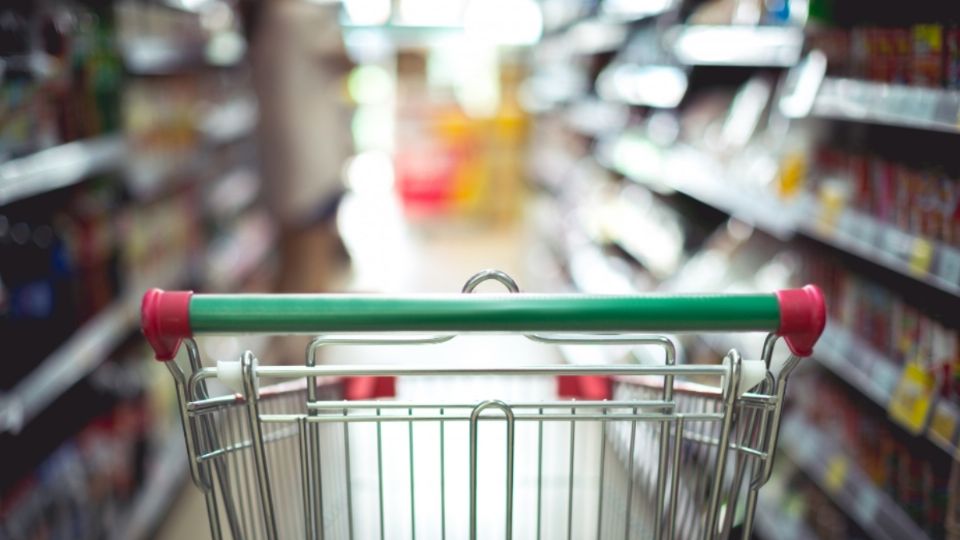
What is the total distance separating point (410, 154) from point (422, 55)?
3.32 feet

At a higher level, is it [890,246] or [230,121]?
[230,121]

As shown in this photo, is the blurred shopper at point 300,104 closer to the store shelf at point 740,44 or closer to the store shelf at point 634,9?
the store shelf at point 634,9

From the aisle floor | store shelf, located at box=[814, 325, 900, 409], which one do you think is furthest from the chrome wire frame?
store shelf, located at box=[814, 325, 900, 409]

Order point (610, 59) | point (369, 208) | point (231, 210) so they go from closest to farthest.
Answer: point (231, 210), point (610, 59), point (369, 208)

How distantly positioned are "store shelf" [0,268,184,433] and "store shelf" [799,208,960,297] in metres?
1.91

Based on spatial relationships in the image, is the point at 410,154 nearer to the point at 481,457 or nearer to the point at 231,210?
the point at 231,210

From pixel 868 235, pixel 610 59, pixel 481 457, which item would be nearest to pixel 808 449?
pixel 868 235

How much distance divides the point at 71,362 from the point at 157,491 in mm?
823

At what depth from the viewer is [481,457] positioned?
2705mm

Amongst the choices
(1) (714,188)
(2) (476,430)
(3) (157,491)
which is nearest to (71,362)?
(3) (157,491)

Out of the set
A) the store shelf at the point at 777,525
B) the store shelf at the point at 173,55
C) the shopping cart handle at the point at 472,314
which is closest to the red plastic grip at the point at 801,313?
the shopping cart handle at the point at 472,314

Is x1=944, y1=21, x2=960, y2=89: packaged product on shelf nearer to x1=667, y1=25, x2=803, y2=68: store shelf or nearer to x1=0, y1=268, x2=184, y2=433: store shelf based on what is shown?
x1=667, y1=25, x2=803, y2=68: store shelf

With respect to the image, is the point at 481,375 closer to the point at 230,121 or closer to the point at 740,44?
the point at 740,44

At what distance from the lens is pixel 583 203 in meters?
4.96
